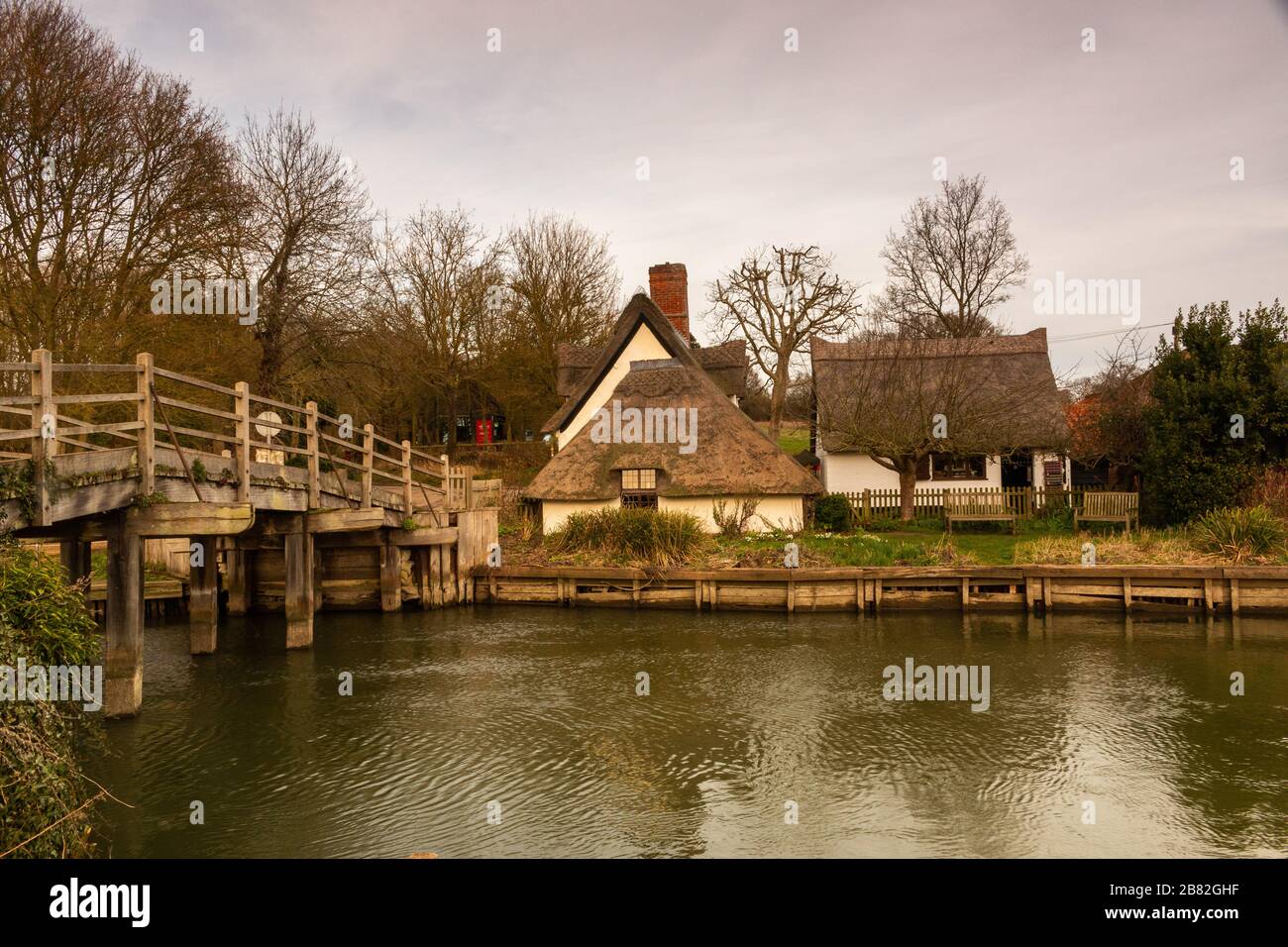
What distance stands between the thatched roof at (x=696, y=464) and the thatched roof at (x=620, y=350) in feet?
10.9

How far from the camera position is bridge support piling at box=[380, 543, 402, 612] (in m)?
21.6

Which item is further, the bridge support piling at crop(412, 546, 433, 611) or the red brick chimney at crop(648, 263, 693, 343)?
the red brick chimney at crop(648, 263, 693, 343)

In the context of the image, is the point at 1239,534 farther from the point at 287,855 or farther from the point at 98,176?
the point at 98,176

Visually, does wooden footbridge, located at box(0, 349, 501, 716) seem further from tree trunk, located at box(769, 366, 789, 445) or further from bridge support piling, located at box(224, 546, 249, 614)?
tree trunk, located at box(769, 366, 789, 445)

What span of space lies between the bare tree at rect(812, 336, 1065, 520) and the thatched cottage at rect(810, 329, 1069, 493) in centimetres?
4

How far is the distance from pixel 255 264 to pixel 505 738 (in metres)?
23.8

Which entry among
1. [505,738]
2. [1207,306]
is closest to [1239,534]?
[1207,306]

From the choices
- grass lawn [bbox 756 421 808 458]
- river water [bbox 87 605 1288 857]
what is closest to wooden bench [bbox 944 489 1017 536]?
river water [bbox 87 605 1288 857]

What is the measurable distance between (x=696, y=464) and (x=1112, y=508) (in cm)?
1053

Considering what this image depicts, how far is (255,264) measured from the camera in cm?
3108

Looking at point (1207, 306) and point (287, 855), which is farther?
point (1207, 306)

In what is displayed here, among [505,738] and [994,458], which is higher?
[994,458]

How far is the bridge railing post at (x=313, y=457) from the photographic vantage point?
1627 cm

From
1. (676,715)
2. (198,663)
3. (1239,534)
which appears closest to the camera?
(676,715)
